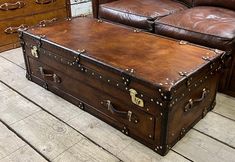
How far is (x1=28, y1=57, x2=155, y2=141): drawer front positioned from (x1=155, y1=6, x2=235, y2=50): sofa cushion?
651 mm

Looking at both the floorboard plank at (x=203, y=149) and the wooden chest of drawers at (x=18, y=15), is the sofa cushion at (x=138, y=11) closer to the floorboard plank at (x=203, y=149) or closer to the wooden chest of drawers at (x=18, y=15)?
the wooden chest of drawers at (x=18, y=15)

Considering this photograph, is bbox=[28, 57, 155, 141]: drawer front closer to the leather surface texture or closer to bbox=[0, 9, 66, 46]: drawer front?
the leather surface texture

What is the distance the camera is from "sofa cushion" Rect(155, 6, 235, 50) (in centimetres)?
150

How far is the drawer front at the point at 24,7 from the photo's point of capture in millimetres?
2311

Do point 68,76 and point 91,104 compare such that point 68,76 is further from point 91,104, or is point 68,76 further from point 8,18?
point 8,18

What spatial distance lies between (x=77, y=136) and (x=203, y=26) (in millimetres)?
986

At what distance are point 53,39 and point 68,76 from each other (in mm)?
239

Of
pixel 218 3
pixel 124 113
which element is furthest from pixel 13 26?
pixel 218 3

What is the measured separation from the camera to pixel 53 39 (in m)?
1.55

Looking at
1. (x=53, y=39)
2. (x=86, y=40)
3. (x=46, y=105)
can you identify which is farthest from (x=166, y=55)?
(x=46, y=105)

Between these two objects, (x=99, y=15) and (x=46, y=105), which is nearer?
(x=46, y=105)

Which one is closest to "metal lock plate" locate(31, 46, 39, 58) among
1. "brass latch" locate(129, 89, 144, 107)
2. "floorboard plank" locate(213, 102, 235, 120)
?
"brass latch" locate(129, 89, 144, 107)

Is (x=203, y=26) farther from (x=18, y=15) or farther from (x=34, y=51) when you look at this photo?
(x=18, y=15)

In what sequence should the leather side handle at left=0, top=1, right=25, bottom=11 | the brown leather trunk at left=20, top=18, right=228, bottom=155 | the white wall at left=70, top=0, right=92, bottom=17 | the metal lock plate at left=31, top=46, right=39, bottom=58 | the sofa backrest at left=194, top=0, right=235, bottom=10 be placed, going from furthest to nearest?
the white wall at left=70, top=0, right=92, bottom=17
the leather side handle at left=0, top=1, right=25, bottom=11
the sofa backrest at left=194, top=0, right=235, bottom=10
the metal lock plate at left=31, top=46, right=39, bottom=58
the brown leather trunk at left=20, top=18, right=228, bottom=155
